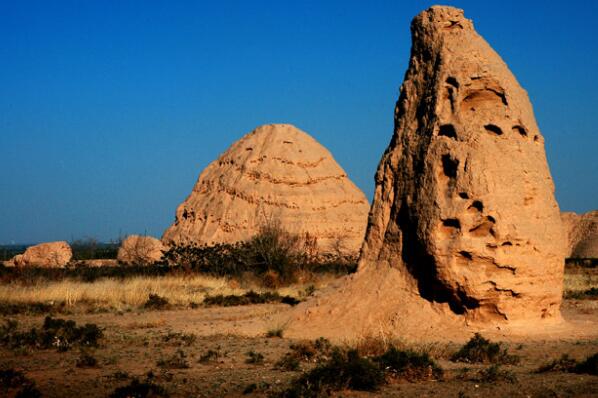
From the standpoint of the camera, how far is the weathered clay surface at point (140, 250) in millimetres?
29641

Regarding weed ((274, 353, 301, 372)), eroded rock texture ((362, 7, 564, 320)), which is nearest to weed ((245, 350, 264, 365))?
weed ((274, 353, 301, 372))

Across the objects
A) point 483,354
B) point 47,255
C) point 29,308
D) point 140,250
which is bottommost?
point 29,308

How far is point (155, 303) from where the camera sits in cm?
1538

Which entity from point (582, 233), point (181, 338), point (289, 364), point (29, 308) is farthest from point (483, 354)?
point (582, 233)

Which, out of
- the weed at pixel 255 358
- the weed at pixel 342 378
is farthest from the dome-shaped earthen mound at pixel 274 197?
the weed at pixel 342 378

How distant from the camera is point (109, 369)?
816 cm

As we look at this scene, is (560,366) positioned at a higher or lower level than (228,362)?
higher

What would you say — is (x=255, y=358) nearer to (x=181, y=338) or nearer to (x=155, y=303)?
(x=181, y=338)

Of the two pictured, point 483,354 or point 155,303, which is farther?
point 155,303

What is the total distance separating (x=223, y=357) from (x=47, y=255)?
23667 millimetres

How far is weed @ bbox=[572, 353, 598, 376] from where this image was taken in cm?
735

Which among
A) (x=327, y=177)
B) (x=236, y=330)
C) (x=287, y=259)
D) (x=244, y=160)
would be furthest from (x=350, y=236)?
(x=236, y=330)

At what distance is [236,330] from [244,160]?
1943 cm

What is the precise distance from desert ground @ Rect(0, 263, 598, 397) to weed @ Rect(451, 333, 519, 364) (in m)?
0.06
